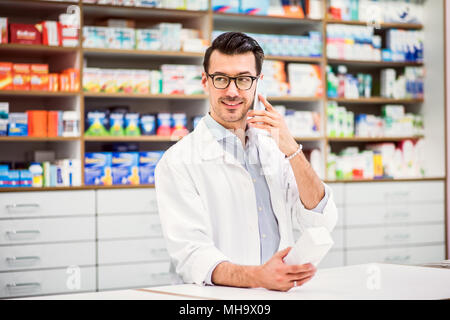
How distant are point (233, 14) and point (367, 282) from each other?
11.8ft

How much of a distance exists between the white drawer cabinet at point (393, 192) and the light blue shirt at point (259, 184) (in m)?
3.15

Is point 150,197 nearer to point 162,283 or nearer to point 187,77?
point 162,283

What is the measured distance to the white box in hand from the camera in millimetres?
1709

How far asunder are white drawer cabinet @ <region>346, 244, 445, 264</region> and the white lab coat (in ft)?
10.4

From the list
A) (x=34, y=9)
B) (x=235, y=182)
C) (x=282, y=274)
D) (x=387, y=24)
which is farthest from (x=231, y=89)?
(x=387, y=24)

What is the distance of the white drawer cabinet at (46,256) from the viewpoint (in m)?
4.50

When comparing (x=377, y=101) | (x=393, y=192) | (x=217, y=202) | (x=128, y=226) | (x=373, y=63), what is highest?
(x=373, y=63)

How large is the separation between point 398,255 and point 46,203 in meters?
2.87

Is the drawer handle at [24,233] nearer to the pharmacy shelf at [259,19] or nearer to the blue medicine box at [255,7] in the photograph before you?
the pharmacy shelf at [259,19]

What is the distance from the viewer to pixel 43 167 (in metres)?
4.74

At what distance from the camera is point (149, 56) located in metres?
5.20

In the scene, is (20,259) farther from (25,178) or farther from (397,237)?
(397,237)
